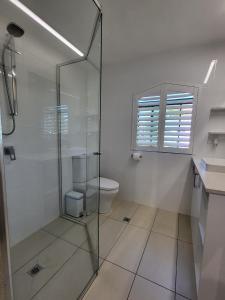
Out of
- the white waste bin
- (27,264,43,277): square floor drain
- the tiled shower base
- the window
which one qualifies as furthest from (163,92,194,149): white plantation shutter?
(27,264,43,277): square floor drain

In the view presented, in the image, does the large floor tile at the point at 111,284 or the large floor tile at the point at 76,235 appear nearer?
the large floor tile at the point at 111,284

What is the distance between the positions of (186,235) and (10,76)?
2529 millimetres

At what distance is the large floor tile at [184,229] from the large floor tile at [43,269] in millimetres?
1255

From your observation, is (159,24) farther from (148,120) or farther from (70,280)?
(70,280)

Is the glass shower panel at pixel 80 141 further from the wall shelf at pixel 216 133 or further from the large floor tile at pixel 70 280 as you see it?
the wall shelf at pixel 216 133

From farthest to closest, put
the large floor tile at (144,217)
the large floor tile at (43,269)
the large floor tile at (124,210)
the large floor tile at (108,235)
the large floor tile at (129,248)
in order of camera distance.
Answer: the large floor tile at (124,210) < the large floor tile at (144,217) < the large floor tile at (108,235) < the large floor tile at (129,248) < the large floor tile at (43,269)

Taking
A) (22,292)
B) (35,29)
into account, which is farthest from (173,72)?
(22,292)

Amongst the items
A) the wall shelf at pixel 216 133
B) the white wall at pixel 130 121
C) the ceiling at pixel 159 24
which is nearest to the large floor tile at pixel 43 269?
the white wall at pixel 130 121

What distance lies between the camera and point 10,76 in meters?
1.39

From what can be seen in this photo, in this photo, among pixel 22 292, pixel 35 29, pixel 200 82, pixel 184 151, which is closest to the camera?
pixel 22 292

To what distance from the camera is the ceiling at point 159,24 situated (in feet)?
4.74

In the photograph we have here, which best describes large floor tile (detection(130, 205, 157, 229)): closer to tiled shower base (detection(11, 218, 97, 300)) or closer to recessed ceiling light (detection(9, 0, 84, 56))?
tiled shower base (detection(11, 218, 97, 300))

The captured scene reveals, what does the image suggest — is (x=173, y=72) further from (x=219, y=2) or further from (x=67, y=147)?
(x=67, y=147)

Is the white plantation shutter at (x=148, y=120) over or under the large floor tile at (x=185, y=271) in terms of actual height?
over
